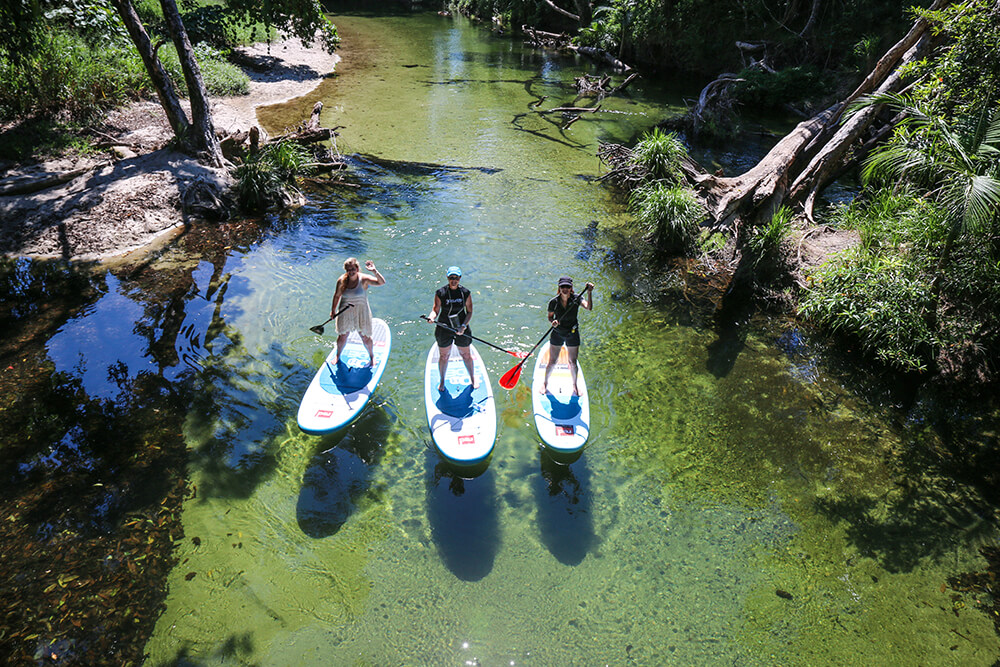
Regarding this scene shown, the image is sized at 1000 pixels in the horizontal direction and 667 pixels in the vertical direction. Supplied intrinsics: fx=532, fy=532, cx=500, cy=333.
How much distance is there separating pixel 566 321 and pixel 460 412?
6.15 ft

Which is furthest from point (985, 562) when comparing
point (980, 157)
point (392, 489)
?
point (392, 489)

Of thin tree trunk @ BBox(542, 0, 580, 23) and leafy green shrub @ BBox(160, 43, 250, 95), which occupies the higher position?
thin tree trunk @ BBox(542, 0, 580, 23)

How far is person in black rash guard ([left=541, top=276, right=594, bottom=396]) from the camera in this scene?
6.95 metres

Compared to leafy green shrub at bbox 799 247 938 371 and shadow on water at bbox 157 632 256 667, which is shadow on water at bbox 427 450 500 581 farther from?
leafy green shrub at bbox 799 247 938 371

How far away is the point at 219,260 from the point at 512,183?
301 inches

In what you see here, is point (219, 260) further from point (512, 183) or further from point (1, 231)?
point (512, 183)

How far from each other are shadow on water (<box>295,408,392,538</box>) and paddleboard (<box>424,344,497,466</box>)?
2.61 ft

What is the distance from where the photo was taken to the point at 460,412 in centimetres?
710

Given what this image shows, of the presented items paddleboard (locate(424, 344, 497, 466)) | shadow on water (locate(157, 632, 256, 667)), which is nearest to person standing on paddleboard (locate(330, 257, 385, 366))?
paddleboard (locate(424, 344, 497, 466))

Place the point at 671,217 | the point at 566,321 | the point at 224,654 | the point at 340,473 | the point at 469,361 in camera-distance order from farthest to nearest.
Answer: the point at 671,217
the point at 469,361
the point at 566,321
the point at 340,473
the point at 224,654

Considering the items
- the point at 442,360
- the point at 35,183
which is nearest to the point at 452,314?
the point at 442,360

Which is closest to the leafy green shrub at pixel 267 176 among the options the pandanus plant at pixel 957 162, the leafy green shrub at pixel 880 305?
the leafy green shrub at pixel 880 305

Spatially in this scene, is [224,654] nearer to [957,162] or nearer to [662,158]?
[957,162]

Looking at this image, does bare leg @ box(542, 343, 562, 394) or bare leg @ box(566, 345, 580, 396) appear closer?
bare leg @ box(566, 345, 580, 396)
